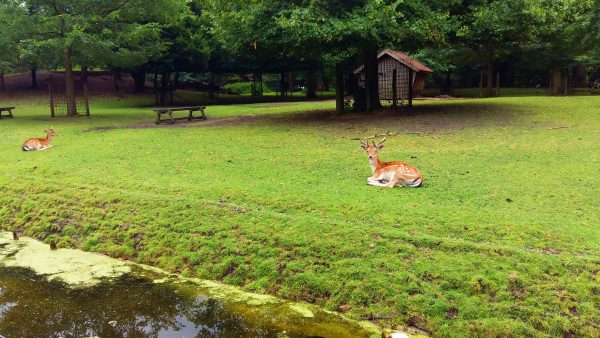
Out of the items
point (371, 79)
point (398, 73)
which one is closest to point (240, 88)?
point (398, 73)

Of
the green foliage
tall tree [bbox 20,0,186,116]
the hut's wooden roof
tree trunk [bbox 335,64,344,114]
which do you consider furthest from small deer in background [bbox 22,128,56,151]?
the green foliage

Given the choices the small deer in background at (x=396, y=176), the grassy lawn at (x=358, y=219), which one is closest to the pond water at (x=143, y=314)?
the grassy lawn at (x=358, y=219)

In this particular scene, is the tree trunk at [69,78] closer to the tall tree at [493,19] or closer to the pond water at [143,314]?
the tall tree at [493,19]

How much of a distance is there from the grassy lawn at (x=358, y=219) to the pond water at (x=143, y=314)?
374 millimetres

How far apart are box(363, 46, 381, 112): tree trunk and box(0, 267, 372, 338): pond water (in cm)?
1312

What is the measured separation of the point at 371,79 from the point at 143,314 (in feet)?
46.1

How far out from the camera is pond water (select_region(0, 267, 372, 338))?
4.83 m

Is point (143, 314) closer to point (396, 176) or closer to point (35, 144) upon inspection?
point (396, 176)

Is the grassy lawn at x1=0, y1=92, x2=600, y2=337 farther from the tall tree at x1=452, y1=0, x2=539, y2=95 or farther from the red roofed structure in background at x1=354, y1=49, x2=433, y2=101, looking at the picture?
the red roofed structure in background at x1=354, y1=49, x2=433, y2=101

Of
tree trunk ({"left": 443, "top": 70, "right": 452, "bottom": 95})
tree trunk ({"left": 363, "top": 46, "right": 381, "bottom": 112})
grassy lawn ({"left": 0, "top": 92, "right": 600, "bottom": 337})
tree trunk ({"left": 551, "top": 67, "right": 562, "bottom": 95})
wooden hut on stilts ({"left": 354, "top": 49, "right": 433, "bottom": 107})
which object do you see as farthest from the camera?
tree trunk ({"left": 443, "top": 70, "right": 452, "bottom": 95})

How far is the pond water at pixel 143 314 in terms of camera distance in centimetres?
483

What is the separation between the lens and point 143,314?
17.2ft

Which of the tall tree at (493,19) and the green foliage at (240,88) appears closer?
the tall tree at (493,19)

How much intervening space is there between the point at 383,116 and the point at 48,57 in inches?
524
